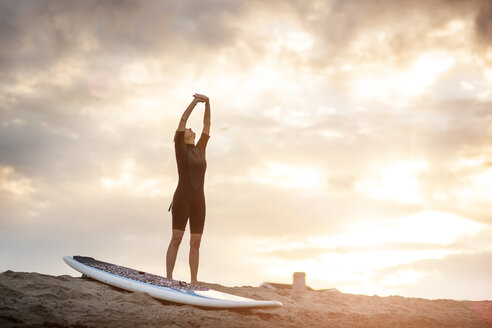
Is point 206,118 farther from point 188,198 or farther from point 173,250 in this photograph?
point 173,250

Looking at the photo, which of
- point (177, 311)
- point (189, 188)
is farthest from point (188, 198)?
point (177, 311)

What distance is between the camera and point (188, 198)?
A: 775 cm

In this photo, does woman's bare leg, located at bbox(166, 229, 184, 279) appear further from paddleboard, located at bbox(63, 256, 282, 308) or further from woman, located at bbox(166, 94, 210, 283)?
paddleboard, located at bbox(63, 256, 282, 308)

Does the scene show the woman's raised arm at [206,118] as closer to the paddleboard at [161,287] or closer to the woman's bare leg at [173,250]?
the woman's bare leg at [173,250]

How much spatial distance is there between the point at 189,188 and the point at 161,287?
62.7 inches

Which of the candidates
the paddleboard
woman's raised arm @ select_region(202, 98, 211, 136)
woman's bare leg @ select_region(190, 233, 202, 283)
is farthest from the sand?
woman's raised arm @ select_region(202, 98, 211, 136)

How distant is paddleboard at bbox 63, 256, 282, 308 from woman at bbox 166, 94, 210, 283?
495mm

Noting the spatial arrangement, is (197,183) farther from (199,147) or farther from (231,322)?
(231,322)

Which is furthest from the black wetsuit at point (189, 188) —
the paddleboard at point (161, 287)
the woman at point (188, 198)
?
the paddleboard at point (161, 287)

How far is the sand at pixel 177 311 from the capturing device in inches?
214

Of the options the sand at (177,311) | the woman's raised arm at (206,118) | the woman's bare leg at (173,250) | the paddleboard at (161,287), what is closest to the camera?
the sand at (177,311)

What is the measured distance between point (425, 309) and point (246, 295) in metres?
3.27

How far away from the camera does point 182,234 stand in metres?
7.66

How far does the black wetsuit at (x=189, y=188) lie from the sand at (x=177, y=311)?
4.30ft
